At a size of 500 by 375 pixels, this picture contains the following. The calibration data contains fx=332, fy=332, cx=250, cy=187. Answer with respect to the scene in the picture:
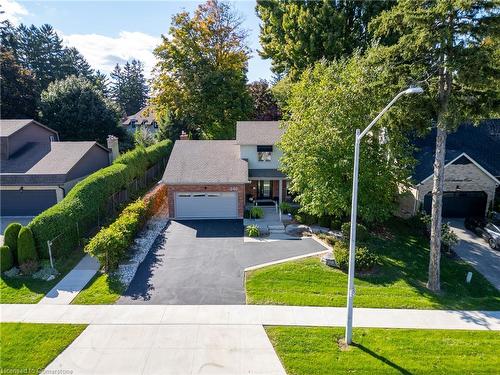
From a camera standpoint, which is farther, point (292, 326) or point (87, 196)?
point (87, 196)

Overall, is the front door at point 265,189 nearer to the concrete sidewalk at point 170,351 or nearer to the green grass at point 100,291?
the green grass at point 100,291

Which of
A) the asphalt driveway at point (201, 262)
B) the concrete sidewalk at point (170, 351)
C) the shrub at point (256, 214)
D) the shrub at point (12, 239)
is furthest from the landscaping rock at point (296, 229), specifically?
the shrub at point (12, 239)

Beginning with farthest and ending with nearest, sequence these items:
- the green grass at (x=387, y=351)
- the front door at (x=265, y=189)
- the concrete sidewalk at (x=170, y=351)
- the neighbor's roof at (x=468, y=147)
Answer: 1. the front door at (x=265, y=189)
2. the neighbor's roof at (x=468, y=147)
3. the green grass at (x=387, y=351)
4. the concrete sidewalk at (x=170, y=351)

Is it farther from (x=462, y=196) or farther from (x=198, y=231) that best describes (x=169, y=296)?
(x=462, y=196)

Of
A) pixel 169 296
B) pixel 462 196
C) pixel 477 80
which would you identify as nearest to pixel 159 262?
pixel 169 296

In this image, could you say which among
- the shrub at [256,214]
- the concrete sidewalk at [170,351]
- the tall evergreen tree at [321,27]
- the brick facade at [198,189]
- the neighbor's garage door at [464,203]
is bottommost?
the concrete sidewalk at [170,351]

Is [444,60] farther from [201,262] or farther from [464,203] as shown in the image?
[464,203]

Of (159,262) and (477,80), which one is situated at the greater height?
(477,80)

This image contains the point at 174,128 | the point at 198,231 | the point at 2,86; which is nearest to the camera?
the point at 198,231
